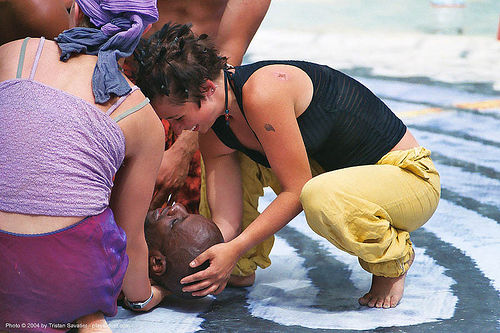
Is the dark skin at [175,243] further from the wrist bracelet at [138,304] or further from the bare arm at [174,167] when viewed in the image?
the bare arm at [174,167]

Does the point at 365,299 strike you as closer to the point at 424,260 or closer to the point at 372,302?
the point at 372,302

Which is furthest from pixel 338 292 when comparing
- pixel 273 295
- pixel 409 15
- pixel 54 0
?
pixel 409 15

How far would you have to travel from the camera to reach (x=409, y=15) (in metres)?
7.79

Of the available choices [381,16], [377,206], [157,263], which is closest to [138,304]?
[157,263]

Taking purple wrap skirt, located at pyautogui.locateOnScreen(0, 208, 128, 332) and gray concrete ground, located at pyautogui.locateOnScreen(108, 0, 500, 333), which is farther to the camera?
gray concrete ground, located at pyautogui.locateOnScreen(108, 0, 500, 333)

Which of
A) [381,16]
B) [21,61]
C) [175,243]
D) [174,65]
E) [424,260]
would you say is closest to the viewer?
[21,61]

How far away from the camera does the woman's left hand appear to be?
6.60ft

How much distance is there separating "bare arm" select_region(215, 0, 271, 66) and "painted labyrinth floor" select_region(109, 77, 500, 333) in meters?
0.70

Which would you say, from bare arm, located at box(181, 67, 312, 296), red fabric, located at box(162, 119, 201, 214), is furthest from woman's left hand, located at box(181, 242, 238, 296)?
red fabric, located at box(162, 119, 201, 214)

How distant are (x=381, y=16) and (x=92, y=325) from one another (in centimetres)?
658

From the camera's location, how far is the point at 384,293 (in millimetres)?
2102

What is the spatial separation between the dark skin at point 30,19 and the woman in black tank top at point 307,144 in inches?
16.6

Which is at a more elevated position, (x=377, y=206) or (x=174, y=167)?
(x=377, y=206)

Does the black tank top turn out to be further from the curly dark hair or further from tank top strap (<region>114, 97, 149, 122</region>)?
tank top strap (<region>114, 97, 149, 122</region>)
